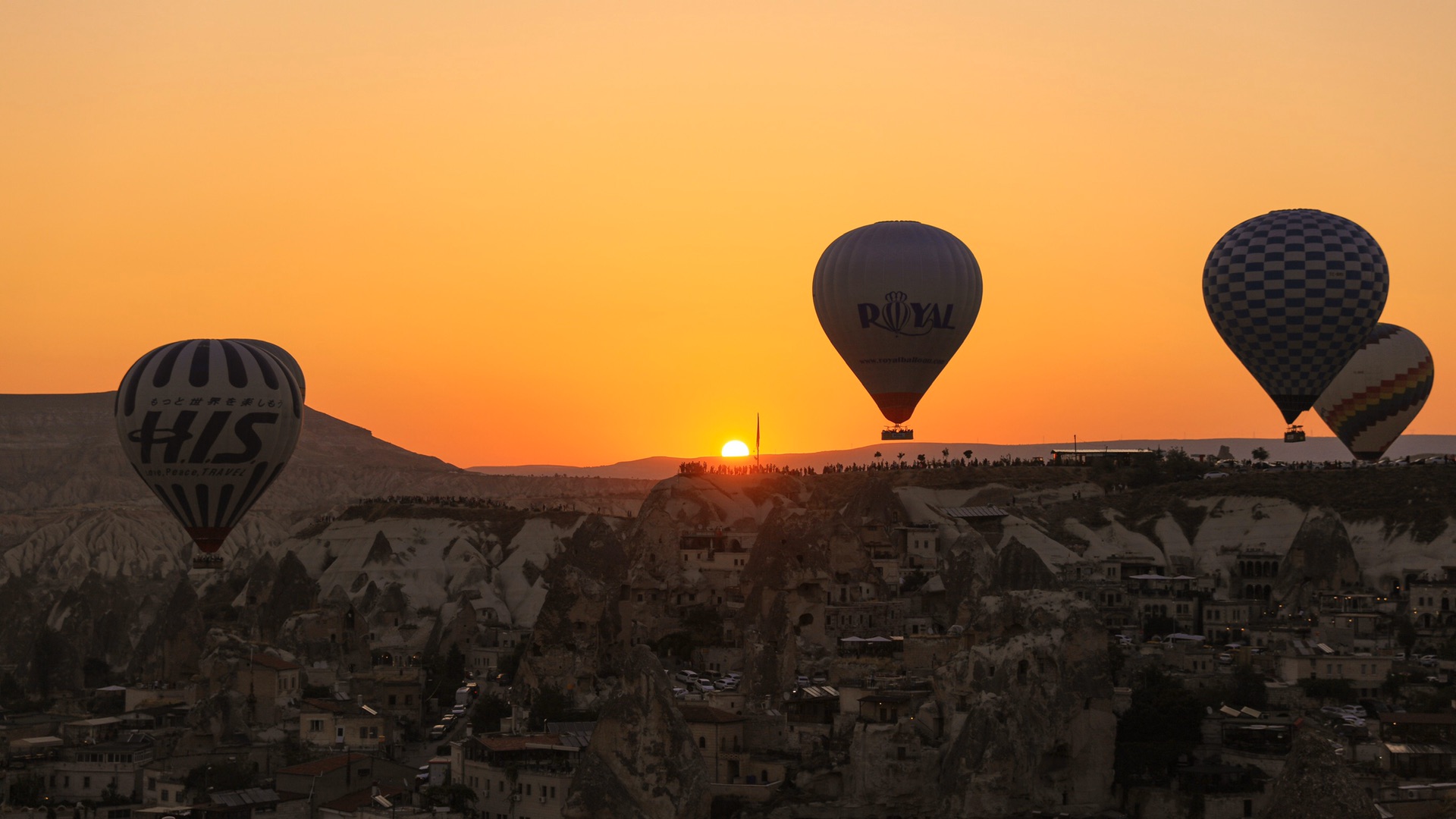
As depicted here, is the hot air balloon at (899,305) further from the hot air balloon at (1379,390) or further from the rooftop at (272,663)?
the hot air balloon at (1379,390)

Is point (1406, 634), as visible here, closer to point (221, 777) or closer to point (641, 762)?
point (641, 762)

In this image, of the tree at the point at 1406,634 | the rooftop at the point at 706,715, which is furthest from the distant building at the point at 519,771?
the tree at the point at 1406,634

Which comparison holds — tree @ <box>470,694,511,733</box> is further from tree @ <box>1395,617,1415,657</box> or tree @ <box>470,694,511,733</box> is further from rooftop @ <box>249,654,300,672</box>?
tree @ <box>1395,617,1415,657</box>

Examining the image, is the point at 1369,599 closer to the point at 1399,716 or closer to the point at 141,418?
the point at 1399,716

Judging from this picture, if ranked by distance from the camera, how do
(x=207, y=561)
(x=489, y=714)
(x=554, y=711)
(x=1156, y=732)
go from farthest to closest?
(x=489, y=714)
(x=554, y=711)
(x=207, y=561)
(x=1156, y=732)

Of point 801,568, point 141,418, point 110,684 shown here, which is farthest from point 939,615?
point 110,684

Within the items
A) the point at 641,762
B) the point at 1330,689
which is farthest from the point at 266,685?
the point at 1330,689
